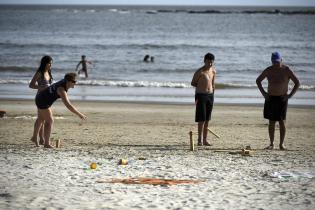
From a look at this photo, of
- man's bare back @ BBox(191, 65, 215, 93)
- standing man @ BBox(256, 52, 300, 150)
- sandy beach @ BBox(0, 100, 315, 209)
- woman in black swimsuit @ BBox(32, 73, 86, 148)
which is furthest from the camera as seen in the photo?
man's bare back @ BBox(191, 65, 215, 93)

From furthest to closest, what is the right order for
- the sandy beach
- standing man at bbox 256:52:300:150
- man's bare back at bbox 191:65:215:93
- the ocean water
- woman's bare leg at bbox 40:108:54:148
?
1. the ocean water
2. man's bare back at bbox 191:65:215:93
3. standing man at bbox 256:52:300:150
4. woman's bare leg at bbox 40:108:54:148
5. the sandy beach

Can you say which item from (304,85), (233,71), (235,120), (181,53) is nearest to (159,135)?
(235,120)

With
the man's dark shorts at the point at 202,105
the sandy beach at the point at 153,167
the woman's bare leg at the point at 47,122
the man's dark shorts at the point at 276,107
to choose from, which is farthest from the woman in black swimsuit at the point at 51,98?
the man's dark shorts at the point at 276,107

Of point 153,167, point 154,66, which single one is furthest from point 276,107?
point 154,66

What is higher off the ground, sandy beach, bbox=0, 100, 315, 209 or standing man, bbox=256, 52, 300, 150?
standing man, bbox=256, 52, 300, 150

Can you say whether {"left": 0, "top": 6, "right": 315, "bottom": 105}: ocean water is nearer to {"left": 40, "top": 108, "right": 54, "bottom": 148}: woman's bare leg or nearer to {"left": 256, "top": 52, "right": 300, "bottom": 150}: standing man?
{"left": 256, "top": 52, "right": 300, "bottom": 150}: standing man

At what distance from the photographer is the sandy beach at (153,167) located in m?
6.42

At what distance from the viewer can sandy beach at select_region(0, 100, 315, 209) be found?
6.42 metres

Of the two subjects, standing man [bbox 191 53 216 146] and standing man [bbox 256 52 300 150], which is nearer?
standing man [bbox 256 52 300 150]

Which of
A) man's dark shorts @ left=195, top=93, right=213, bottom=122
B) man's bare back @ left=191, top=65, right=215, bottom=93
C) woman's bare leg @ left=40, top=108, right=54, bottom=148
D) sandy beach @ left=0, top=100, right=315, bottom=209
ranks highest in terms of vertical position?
man's bare back @ left=191, top=65, right=215, bottom=93

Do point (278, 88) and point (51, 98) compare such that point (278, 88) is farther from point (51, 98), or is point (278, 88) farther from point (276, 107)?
point (51, 98)

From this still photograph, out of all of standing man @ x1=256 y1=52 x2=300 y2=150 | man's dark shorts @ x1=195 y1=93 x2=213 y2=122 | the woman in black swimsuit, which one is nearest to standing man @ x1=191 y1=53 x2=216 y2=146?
man's dark shorts @ x1=195 y1=93 x2=213 y2=122

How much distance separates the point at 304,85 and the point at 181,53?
772 inches

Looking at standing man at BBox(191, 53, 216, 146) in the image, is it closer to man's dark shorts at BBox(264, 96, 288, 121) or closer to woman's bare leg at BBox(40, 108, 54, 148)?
man's dark shorts at BBox(264, 96, 288, 121)
